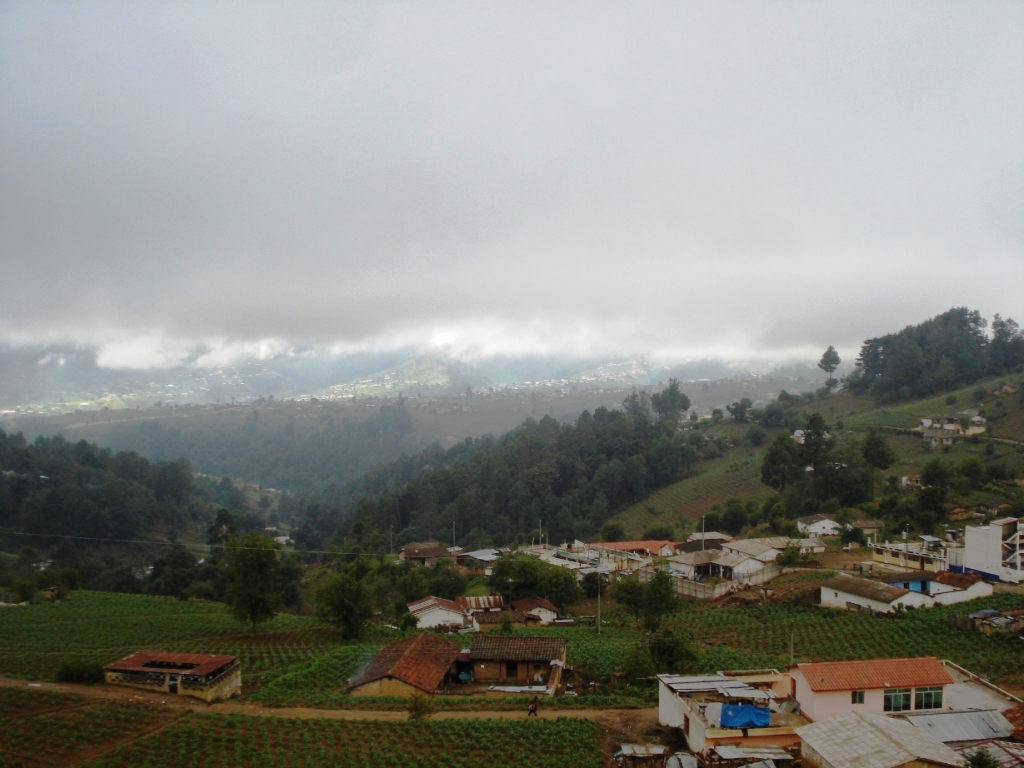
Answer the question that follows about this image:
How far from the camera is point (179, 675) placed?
16422mm

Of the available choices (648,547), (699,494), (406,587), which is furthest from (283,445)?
(648,547)

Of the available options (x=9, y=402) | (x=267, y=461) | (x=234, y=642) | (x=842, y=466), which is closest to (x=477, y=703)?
(x=234, y=642)

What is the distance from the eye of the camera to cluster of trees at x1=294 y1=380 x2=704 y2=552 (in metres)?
54.1

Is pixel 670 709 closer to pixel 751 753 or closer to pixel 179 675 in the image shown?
pixel 751 753

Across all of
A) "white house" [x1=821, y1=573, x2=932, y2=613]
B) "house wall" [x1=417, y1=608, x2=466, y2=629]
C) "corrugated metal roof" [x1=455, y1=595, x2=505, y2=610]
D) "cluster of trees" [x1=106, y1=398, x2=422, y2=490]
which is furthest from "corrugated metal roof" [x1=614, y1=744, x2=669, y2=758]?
"cluster of trees" [x1=106, y1=398, x2=422, y2=490]

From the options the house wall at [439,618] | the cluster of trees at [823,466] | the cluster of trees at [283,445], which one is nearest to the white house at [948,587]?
the house wall at [439,618]

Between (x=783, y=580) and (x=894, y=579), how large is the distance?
468cm

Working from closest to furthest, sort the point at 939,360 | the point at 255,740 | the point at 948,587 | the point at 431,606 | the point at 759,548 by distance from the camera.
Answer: the point at 255,740 → the point at 948,587 → the point at 431,606 → the point at 759,548 → the point at 939,360

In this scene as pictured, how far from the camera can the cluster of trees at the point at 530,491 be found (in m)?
54.1

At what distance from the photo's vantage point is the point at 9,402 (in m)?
75.9

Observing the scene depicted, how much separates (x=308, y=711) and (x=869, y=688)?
1127cm

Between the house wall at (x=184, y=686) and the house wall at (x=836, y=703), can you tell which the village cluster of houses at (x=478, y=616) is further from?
the house wall at (x=836, y=703)

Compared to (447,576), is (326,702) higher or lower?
higher

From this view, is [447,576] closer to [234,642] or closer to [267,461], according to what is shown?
[234,642]
